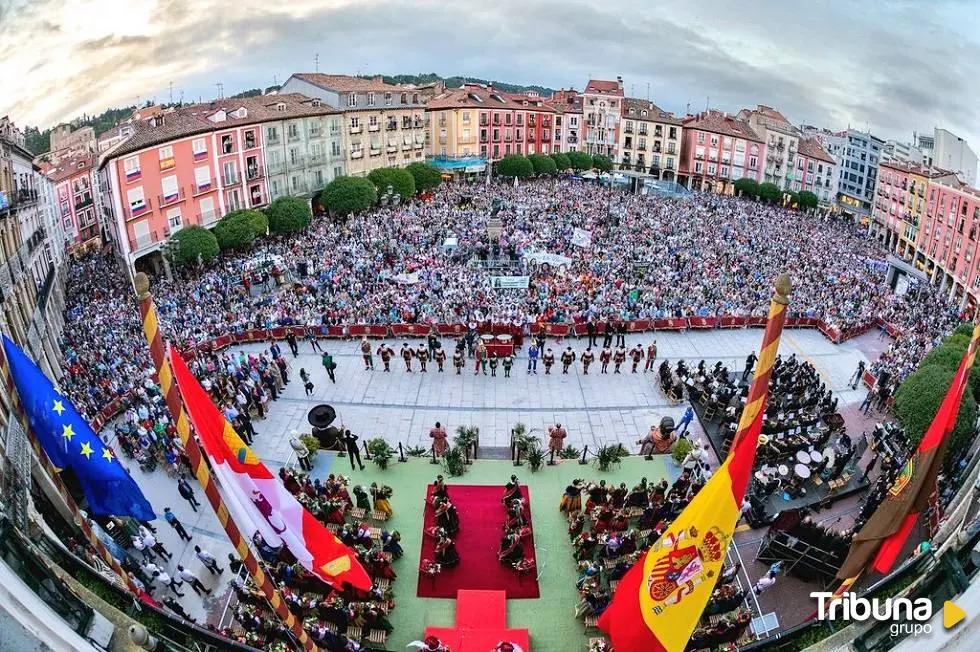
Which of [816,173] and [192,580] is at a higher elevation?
[816,173]

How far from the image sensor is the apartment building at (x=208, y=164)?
4006 cm

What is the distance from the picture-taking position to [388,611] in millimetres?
13859

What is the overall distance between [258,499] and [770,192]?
7640cm

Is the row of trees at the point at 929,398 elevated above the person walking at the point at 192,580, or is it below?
above

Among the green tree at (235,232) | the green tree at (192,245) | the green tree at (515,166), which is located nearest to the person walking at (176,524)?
the green tree at (192,245)

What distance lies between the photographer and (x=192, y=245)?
40344mm

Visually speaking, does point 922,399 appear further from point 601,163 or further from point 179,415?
point 601,163

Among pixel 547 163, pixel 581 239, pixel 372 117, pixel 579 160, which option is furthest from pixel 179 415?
pixel 579 160

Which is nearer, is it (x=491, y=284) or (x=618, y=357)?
(x=618, y=357)

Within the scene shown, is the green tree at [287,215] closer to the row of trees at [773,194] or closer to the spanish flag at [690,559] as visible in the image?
the spanish flag at [690,559]

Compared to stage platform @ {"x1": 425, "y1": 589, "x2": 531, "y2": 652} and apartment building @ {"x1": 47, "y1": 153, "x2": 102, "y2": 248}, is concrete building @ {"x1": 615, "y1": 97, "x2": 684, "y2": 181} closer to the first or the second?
apartment building @ {"x1": 47, "y1": 153, "x2": 102, "y2": 248}

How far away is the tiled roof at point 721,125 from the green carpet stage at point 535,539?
71.4 metres

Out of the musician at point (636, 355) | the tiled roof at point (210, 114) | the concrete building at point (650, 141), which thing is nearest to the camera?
the musician at point (636, 355)

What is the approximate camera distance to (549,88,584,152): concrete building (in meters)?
82.2
